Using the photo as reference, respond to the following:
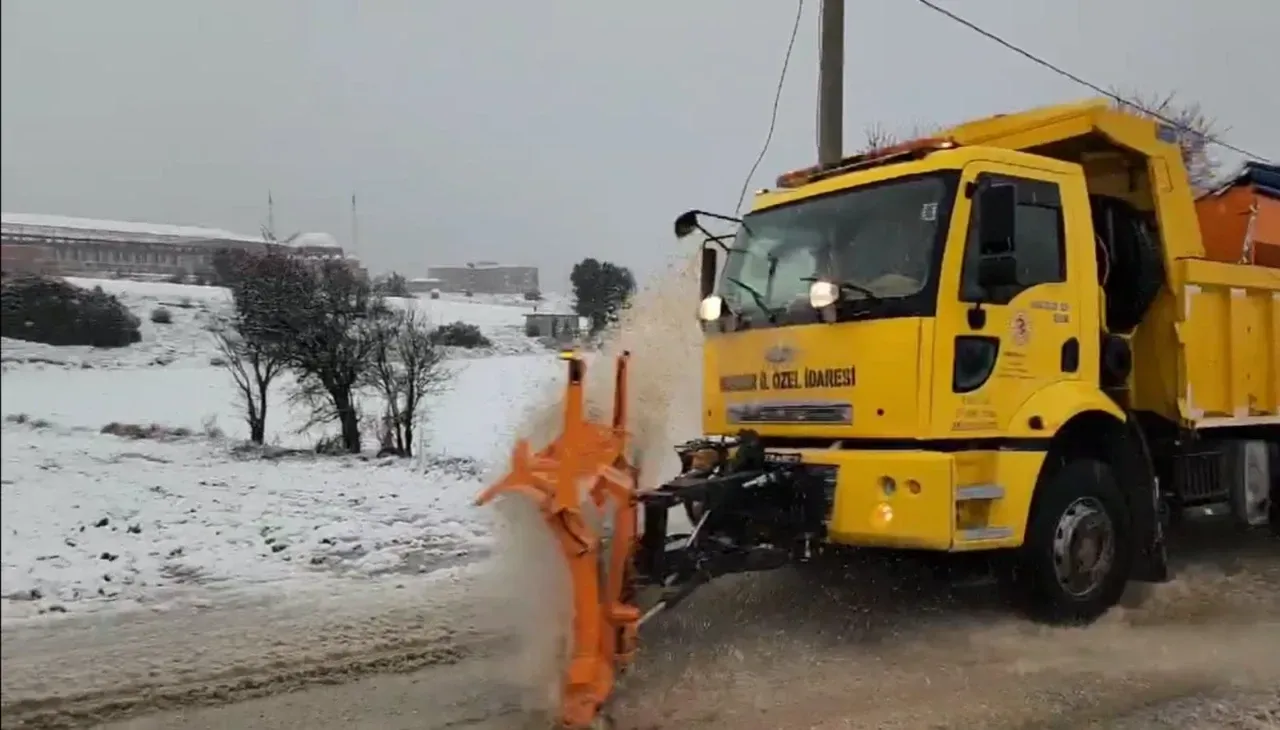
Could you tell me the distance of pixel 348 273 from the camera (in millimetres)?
5836

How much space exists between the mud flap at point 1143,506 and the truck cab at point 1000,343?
12 millimetres

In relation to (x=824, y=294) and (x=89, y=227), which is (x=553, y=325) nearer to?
(x=824, y=294)

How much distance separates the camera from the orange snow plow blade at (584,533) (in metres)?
4.27

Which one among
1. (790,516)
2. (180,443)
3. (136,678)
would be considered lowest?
(136,678)

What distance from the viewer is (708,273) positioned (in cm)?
691

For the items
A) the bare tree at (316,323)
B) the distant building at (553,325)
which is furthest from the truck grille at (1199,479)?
the bare tree at (316,323)

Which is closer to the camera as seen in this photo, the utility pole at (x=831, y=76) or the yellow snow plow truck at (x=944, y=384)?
the yellow snow plow truck at (x=944, y=384)

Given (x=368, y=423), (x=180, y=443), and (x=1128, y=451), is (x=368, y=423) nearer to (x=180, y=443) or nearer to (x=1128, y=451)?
(x=180, y=443)

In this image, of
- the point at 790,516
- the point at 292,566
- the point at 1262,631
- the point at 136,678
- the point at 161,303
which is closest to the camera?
the point at 161,303

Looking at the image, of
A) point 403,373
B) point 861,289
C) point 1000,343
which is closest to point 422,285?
point 861,289

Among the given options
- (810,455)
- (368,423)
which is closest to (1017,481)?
(810,455)

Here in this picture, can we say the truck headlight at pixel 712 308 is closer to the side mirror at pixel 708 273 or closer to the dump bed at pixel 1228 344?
the side mirror at pixel 708 273

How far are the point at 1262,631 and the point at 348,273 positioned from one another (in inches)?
211

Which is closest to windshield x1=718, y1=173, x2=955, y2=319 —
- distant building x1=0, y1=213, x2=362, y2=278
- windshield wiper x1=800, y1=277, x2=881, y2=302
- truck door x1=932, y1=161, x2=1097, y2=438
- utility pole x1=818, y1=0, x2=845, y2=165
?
windshield wiper x1=800, y1=277, x2=881, y2=302
